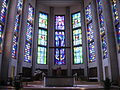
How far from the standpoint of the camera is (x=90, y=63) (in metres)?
18.0

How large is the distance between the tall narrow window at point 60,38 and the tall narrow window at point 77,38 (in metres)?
1.58

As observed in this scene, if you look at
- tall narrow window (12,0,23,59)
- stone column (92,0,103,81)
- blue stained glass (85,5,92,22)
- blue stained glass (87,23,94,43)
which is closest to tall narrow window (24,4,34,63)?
tall narrow window (12,0,23,59)

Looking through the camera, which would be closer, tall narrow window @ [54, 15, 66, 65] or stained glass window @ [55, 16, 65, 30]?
tall narrow window @ [54, 15, 66, 65]

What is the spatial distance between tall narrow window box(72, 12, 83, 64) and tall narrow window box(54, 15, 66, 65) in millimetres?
1584

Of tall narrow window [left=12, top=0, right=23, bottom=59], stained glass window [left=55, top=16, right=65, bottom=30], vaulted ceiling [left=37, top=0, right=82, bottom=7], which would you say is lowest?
tall narrow window [left=12, top=0, right=23, bottom=59]

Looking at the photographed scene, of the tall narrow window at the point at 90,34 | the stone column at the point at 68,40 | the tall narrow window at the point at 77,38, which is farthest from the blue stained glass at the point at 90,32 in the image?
the stone column at the point at 68,40

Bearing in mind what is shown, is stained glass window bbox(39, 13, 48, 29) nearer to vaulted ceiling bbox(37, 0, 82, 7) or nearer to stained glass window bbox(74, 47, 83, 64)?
vaulted ceiling bbox(37, 0, 82, 7)

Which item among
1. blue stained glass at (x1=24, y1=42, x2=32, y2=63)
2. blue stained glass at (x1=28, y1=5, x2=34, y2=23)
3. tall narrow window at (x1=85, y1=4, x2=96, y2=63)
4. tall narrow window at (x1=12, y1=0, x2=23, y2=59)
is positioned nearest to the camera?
tall narrow window at (x1=12, y1=0, x2=23, y2=59)

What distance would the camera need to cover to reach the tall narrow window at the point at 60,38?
67.2ft

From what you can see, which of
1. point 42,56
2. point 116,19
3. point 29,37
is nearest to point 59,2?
point 29,37

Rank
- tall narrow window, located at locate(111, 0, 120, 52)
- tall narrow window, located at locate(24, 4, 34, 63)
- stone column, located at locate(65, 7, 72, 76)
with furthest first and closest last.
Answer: stone column, located at locate(65, 7, 72, 76) < tall narrow window, located at locate(24, 4, 34, 63) < tall narrow window, located at locate(111, 0, 120, 52)

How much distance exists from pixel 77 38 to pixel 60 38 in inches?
95.7

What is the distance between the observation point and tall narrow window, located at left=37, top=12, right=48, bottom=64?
1989cm

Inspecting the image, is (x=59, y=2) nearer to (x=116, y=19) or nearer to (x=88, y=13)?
(x=88, y=13)
